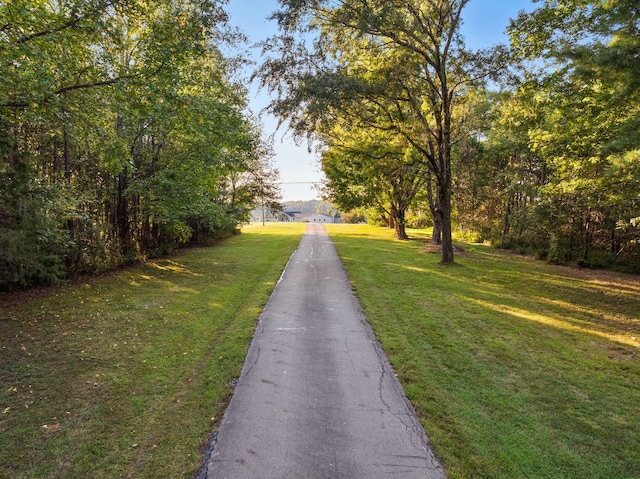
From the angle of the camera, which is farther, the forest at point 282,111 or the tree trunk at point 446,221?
the tree trunk at point 446,221

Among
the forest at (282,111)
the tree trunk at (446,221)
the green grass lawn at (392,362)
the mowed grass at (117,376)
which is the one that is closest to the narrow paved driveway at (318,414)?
the green grass lawn at (392,362)

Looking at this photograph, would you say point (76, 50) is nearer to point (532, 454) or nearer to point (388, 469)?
point (388, 469)

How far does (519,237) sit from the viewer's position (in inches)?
835

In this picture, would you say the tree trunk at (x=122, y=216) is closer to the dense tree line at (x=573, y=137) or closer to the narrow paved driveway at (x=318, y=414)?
the narrow paved driveway at (x=318, y=414)

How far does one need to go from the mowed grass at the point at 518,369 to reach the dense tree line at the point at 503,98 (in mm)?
3707

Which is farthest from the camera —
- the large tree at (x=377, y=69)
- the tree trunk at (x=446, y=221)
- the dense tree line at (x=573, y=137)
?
the tree trunk at (x=446, y=221)

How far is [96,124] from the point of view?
8789mm

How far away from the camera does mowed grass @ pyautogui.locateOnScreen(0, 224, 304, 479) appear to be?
3.72 meters

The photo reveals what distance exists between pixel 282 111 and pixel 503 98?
9.65 meters

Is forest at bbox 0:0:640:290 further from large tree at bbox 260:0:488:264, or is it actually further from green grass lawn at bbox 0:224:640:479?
green grass lawn at bbox 0:224:640:479

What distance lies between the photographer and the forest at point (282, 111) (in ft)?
23.9

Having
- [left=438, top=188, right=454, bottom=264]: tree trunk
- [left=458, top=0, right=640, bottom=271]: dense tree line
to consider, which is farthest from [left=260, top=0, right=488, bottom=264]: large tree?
[left=458, top=0, right=640, bottom=271]: dense tree line

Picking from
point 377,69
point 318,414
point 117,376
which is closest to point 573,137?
point 377,69

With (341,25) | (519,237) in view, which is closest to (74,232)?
(341,25)
